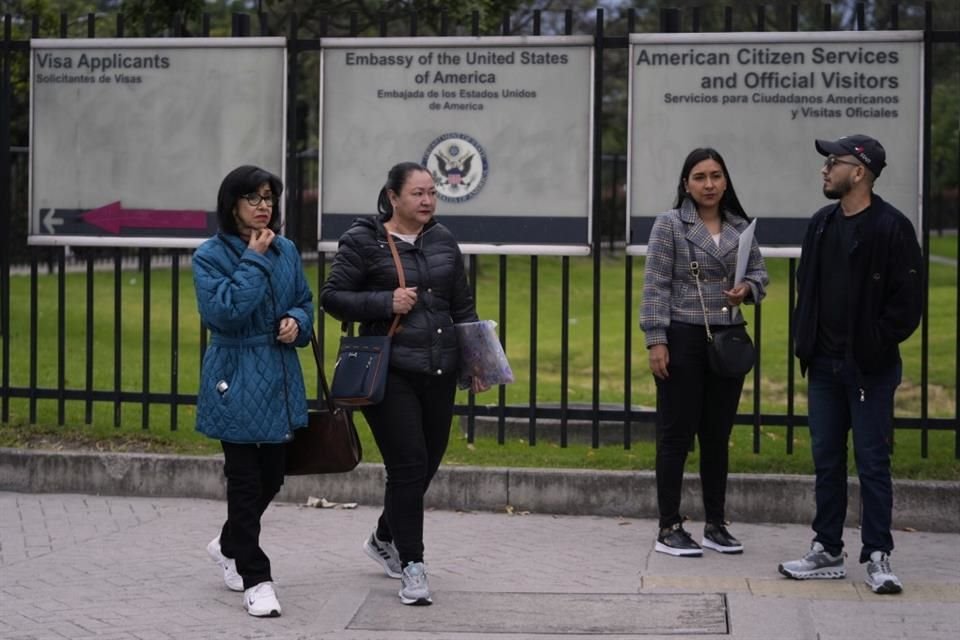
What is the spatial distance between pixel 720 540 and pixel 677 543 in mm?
226

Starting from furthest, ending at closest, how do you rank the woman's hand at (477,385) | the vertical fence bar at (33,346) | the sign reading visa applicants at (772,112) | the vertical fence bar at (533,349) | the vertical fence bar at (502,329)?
the vertical fence bar at (33,346) → the vertical fence bar at (502,329) → the vertical fence bar at (533,349) → the sign reading visa applicants at (772,112) → the woman's hand at (477,385)

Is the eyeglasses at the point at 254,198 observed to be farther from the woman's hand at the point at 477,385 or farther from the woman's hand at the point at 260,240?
the woman's hand at the point at 477,385

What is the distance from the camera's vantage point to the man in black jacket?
21.0 ft

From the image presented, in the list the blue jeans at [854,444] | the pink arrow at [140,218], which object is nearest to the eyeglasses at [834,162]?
the blue jeans at [854,444]

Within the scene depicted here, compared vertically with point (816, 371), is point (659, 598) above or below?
below

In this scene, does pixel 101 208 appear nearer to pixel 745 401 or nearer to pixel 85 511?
pixel 85 511

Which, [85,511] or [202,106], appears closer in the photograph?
[85,511]

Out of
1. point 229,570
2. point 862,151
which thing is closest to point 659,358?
point 862,151

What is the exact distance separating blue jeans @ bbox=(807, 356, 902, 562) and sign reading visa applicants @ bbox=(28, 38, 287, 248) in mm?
3399

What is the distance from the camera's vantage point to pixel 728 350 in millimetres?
6977

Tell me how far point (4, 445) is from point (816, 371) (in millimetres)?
4658

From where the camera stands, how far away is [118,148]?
8945 millimetres

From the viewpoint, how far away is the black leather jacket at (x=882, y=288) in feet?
21.0

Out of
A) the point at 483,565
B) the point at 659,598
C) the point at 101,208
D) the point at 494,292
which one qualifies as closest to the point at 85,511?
the point at 101,208
